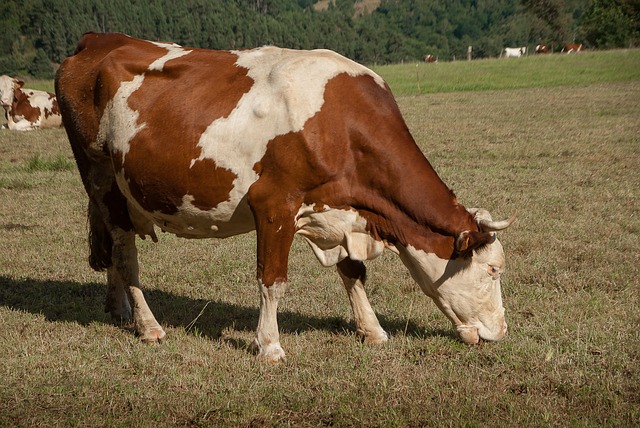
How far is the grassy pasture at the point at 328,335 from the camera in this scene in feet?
16.6

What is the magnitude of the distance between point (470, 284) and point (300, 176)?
1.45 m

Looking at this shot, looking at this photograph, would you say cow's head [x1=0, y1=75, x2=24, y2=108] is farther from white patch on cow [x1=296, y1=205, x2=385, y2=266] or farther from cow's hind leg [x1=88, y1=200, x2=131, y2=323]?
white patch on cow [x1=296, y1=205, x2=385, y2=266]

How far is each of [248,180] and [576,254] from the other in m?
4.41

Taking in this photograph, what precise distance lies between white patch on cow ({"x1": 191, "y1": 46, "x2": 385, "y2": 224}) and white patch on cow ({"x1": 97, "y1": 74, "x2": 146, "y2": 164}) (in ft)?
2.37

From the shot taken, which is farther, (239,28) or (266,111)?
(239,28)

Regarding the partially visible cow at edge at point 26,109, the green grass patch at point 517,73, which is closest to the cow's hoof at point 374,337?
the partially visible cow at edge at point 26,109

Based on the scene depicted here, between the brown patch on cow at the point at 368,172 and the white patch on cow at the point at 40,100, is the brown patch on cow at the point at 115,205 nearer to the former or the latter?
the brown patch on cow at the point at 368,172

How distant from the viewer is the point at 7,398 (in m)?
5.26

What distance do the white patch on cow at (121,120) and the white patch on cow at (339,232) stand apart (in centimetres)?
154

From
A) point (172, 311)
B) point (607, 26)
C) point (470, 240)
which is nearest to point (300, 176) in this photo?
point (470, 240)

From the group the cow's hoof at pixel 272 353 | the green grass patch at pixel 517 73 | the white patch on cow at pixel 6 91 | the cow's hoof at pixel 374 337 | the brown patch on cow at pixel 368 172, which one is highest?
the brown patch on cow at pixel 368 172

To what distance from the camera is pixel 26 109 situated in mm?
23547

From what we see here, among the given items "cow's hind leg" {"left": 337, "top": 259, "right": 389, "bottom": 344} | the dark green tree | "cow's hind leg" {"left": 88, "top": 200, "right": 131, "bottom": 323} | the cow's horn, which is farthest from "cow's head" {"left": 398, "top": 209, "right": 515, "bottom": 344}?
the dark green tree

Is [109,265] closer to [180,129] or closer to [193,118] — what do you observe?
[180,129]
